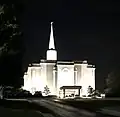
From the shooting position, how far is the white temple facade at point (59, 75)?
175500 mm

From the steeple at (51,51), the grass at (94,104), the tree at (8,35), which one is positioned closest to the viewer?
the tree at (8,35)

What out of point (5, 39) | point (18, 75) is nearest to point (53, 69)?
point (18, 75)

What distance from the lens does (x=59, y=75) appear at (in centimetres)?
17575

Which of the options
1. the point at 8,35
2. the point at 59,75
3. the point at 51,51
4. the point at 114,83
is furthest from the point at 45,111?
the point at 51,51

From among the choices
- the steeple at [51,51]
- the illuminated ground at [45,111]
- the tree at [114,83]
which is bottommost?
the illuminated ground at [45,111]

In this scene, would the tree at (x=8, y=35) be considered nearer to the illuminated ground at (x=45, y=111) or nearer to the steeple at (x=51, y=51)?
the illuminated ground at (x=45, y=111)

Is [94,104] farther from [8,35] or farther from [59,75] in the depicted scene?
[59,75]

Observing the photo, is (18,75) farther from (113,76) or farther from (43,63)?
(43,63)

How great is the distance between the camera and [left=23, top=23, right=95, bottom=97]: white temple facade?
176 metres

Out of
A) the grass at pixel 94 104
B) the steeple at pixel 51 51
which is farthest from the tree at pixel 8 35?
the steeple at pixel 51 51

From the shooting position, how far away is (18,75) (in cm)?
4362

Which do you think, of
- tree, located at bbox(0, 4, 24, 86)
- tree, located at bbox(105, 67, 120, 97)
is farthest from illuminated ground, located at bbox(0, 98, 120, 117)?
tree, located at bbox(105, 67, 120, 97)

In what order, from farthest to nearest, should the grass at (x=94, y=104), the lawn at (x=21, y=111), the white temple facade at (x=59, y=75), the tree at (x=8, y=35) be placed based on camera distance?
the white temple facade at (x=59, y=75)
the grass at (x=94, y=104)
the lawn at (x=21, y=111)
the tree at (x=8, y=35)

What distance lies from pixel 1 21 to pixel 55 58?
15523 cm
